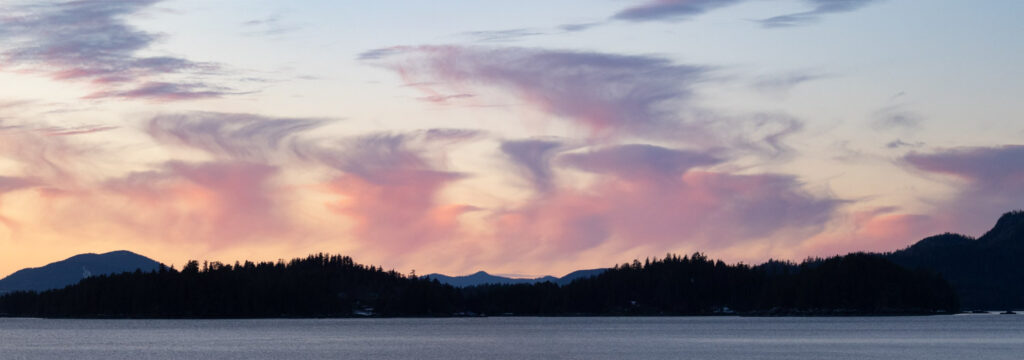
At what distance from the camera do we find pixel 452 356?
453 feet

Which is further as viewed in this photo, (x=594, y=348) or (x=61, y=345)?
(x=61, y=345)

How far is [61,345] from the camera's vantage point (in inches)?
6890

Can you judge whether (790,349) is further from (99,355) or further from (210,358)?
(99,355)

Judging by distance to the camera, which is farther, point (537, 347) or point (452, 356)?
point (537, 347)

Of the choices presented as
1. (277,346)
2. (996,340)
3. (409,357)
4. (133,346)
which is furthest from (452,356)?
(996,340)

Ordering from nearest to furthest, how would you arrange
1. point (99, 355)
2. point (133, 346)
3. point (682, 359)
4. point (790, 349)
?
point (682, 359), point (99, 355), point (790, 349), point (133, 346)

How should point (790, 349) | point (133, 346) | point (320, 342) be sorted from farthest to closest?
1. point (320, 342)
2. point (133, 346)
3. point (790, 349)

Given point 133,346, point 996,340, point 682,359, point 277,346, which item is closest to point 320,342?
point 277,346

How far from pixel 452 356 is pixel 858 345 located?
62679 millimetres

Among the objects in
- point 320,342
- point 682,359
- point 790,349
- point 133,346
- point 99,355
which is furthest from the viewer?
point 320,342

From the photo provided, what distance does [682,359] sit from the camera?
436 feet

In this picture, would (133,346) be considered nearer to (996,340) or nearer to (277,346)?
(277,346)

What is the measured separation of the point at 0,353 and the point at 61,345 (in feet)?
92.9

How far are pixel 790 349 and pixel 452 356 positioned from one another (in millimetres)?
47236
